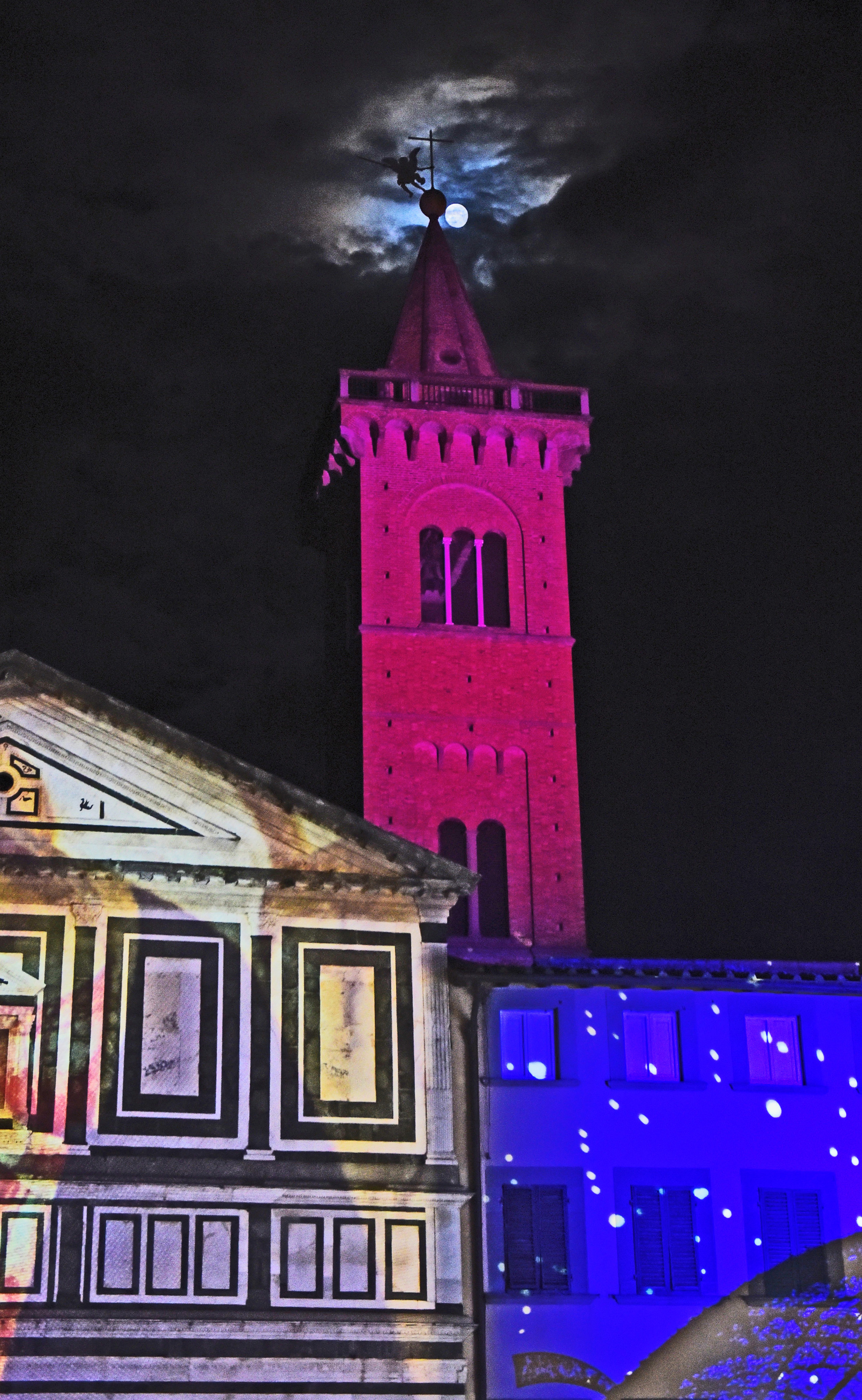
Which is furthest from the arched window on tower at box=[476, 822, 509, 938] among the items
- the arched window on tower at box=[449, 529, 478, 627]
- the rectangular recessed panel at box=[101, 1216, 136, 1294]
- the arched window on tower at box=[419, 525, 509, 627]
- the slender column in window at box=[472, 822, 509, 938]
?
the rectangular recessed panel at box=[101, 1216, 136, 1294]

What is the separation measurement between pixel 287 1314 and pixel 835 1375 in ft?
25.1

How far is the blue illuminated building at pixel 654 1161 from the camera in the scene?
28062 mm

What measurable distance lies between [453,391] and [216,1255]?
24.3 metres

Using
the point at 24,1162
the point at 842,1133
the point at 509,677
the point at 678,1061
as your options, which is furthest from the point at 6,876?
the point at 509,677

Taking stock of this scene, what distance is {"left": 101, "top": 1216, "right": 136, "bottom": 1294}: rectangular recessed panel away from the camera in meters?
26.3

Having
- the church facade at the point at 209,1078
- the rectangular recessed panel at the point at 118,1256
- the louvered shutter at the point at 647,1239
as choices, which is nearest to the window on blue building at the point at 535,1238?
the church facade at the point at 209,1078

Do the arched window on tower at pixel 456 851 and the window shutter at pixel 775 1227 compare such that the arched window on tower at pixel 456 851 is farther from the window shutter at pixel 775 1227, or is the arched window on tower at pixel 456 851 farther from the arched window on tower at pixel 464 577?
the window shutter at pixel 775 1227

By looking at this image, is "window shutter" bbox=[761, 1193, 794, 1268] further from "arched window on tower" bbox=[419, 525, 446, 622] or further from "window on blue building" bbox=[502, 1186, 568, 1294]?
"arched window on tower" bbox=[419, 525, 446, 622]

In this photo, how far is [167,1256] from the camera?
26.6 m

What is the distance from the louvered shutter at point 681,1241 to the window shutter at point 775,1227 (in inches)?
39.4

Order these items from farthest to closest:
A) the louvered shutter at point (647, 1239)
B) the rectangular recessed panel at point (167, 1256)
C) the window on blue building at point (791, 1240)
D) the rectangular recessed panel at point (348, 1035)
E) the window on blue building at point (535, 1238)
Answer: the window on blue building at point (791, 1240), the louvered shutter at point (647, 1239), the window on blue building at point (535, 1238), the rectangular recessed panel at point (348, 1035), the rectangular recessed panel at point (167, 1256)

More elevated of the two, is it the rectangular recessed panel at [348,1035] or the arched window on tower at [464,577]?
the arched window on tower at [464,577]

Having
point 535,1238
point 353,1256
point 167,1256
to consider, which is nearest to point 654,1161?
point 535,1238

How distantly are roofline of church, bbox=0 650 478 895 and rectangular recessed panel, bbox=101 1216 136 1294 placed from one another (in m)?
5.14
